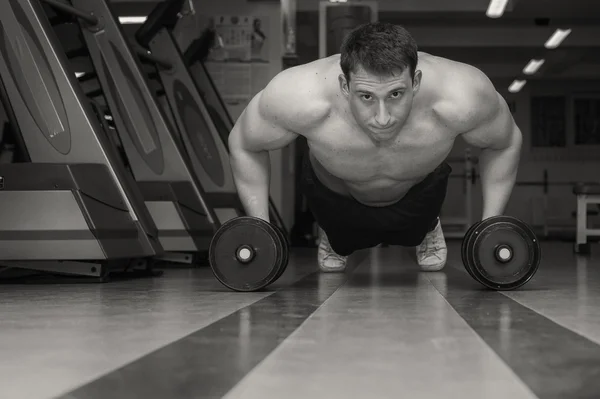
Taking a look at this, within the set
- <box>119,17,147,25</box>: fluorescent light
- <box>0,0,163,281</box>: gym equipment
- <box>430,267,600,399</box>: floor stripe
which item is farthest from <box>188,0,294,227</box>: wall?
<box>430,267,600,399</box>: floor stripe

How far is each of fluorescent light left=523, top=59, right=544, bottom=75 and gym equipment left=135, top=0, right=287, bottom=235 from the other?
301 inches

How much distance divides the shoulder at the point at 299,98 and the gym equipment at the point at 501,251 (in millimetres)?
613

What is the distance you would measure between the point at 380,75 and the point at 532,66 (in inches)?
452

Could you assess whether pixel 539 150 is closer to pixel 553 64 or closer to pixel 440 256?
pixel 553 64

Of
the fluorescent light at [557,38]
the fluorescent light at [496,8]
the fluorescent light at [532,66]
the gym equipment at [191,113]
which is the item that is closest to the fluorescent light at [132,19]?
the gym equipment at [191,113]

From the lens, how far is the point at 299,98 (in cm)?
254

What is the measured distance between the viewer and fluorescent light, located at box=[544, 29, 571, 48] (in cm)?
1077

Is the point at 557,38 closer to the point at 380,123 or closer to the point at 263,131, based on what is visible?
the point at 263,131

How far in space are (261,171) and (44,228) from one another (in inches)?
36.5

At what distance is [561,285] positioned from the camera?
9.95 ft

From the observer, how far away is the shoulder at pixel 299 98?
254cm

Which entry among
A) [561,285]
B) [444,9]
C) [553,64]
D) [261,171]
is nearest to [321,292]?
[261,171]

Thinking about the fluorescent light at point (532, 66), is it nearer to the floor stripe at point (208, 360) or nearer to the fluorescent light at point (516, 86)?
the fluorescent light at point (516, 86)

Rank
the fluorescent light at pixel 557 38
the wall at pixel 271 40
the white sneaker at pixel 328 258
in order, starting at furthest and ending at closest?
the fluorescent light at pixel 557 38, the wall at pixel 271 40, the white sneaker at pixel 328 258
